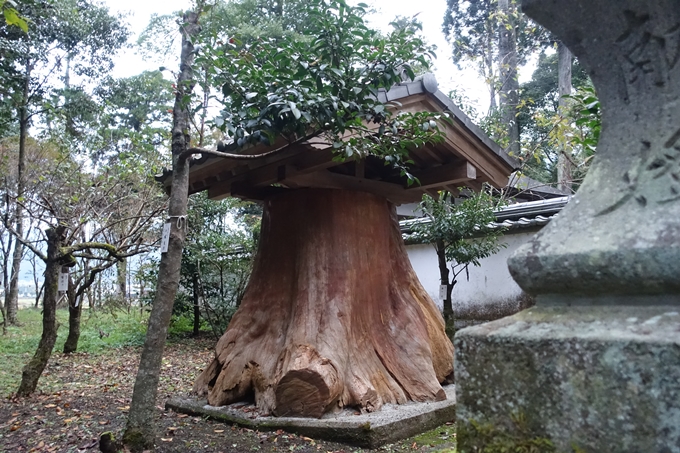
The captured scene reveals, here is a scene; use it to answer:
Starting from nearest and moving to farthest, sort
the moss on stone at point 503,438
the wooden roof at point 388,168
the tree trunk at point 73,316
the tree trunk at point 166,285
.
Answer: the moss on stone at point 503,438 → the tree trunk at point 166,285 → the wooden roof at point 388,168 → the tree trunk at point 73,316

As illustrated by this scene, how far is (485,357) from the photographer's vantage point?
1279mm

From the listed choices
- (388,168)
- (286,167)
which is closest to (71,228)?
(286,167)

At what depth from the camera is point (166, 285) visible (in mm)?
3854

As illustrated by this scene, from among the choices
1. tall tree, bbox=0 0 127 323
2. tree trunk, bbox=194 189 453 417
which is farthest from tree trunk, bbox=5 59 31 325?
tree trunk, bbox=194 189 453 417

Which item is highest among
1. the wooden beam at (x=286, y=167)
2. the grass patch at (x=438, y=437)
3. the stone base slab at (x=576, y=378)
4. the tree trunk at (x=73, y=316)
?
the wooden beam at (x=286, y=167)

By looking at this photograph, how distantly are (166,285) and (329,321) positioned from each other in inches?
70.0

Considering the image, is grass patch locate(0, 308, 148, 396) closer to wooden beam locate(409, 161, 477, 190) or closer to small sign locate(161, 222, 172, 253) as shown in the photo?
small sign locate(161, 222, 172, 253)

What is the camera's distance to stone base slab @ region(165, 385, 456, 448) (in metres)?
4.16

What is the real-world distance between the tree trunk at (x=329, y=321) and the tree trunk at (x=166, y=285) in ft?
4.07

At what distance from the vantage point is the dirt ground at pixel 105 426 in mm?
4031

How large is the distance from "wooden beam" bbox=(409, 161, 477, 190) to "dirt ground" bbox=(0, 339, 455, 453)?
2541mm

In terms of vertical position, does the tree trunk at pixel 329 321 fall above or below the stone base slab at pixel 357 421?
above

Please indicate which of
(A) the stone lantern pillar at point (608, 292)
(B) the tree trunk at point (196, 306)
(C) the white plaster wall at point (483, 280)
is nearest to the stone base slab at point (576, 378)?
(A) the stone lantern pillar at point (608, 292)

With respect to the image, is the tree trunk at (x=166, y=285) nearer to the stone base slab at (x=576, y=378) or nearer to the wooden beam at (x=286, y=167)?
the wooden beam at (x=286, y=167)
